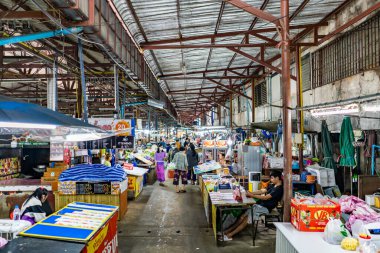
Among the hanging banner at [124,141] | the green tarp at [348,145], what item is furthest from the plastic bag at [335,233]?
the hanging banner at [124,141]

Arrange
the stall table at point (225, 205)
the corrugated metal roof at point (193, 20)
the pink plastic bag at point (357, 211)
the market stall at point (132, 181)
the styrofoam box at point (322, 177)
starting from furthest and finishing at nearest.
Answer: the market stall at point (132, 181), the styrofoam box at point (322, 177), the corrugated metal roof at point (193, 20), the stall table at point (225, 205), the pink plastic bag at point (357, 211)

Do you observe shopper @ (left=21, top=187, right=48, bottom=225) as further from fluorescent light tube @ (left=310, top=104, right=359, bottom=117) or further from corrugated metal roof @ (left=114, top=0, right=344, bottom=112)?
fluorescent light tube @ (left=310, top=104, right=359, bottom=117)

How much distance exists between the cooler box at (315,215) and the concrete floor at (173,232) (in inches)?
79.0

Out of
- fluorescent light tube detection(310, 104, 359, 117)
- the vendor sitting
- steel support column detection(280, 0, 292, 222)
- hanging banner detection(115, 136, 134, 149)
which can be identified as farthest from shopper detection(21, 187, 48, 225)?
fluorescent light tube detection(310, 104, 359, 117)

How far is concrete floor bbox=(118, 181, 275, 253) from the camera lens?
6.75m

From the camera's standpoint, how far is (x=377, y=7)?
7.80 meters

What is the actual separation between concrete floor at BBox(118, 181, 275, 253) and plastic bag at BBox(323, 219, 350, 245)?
2458 mm

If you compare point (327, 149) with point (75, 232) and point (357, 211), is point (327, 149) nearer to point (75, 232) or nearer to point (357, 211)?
point (357, 211)

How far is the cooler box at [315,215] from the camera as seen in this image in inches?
190

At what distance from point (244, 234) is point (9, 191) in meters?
6.27

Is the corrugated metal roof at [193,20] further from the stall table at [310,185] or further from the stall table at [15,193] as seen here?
the stall table at [310,185]

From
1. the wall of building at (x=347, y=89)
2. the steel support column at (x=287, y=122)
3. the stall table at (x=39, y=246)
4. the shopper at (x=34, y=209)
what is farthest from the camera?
the wall of building at (x=347, y=89)

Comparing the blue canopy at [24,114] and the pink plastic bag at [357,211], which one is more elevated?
the blue canopy at [24,114]

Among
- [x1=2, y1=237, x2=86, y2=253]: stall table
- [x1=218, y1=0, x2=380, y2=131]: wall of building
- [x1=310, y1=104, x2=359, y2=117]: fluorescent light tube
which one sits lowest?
[x1=2, y1=237, x2=86, y2=253]: stall table
